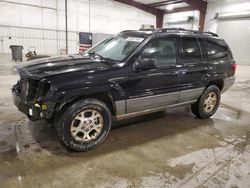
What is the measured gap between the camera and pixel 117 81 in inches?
106

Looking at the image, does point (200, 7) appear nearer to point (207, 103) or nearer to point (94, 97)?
point (207, 103)

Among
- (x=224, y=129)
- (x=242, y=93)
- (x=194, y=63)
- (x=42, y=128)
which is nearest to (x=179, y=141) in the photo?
(x=224, y=129)

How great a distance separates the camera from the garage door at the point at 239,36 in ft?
43.0

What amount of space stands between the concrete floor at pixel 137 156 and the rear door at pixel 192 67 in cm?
61

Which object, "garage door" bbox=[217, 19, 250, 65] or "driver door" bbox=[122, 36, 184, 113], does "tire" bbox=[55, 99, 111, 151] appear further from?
"garage door" bbox=[217, 19, 250, 65]

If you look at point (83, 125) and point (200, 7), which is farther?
point (200, 7)

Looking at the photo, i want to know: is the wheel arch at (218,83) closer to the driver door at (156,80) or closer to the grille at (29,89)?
the driver door at (156,80)

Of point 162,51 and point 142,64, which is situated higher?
point 162,51

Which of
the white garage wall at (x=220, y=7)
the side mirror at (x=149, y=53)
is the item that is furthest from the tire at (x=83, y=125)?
the white garage wall at (x=220, y=7)

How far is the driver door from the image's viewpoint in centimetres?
287

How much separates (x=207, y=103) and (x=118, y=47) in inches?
80.0

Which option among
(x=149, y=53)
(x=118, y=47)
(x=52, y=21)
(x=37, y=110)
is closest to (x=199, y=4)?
(x=52, y=21)

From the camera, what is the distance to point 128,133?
3281 mm

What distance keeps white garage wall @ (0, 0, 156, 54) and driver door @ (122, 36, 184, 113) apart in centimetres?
1157
